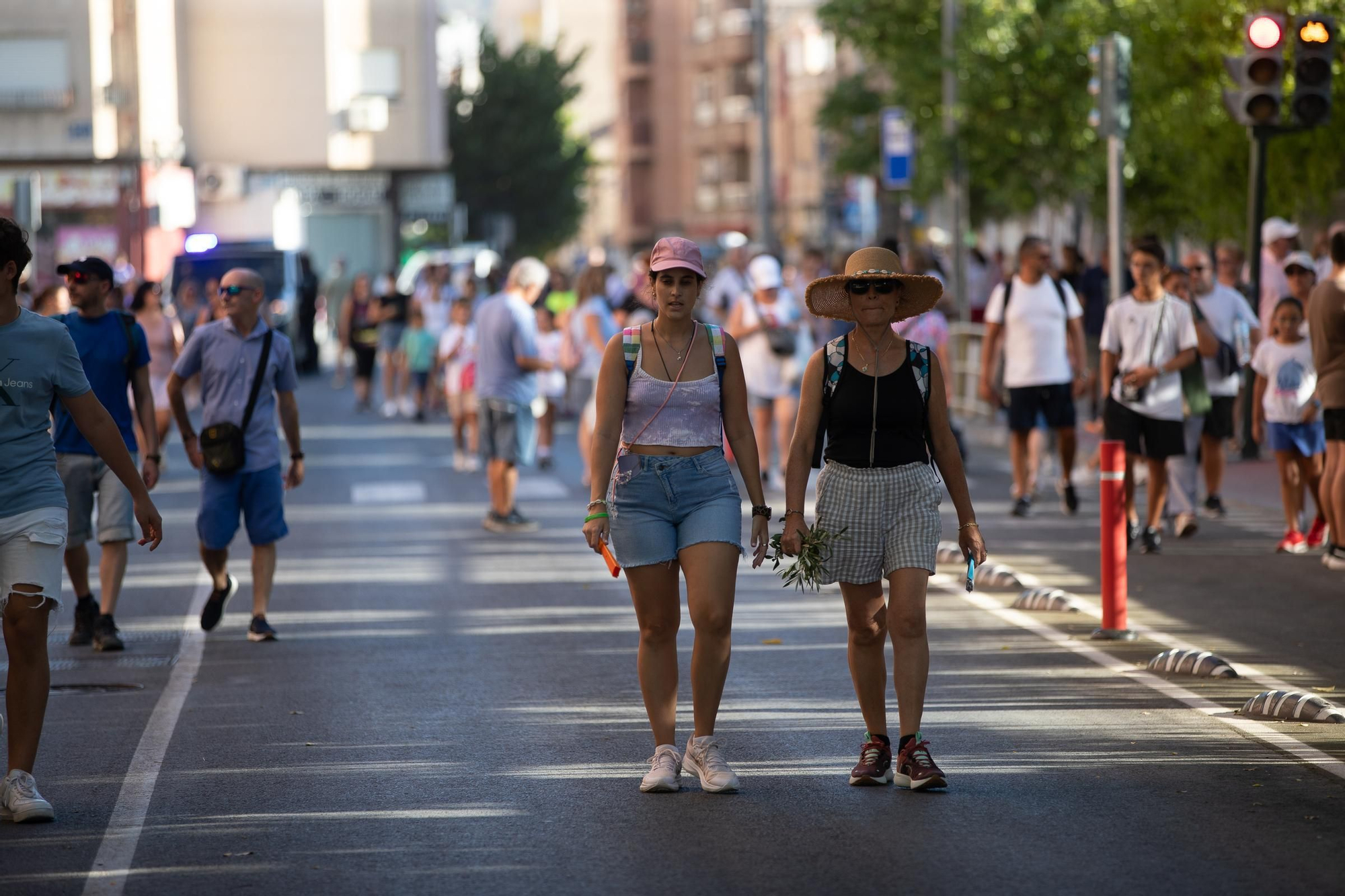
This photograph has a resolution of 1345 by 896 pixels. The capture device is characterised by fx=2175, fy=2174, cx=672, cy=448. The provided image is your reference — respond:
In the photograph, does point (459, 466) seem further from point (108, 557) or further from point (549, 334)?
point (108, 557)

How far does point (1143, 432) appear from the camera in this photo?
540 inches

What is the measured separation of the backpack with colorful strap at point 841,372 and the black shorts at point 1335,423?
5808mm

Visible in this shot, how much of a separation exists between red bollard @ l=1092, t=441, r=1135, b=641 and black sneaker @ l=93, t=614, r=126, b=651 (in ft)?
15.5

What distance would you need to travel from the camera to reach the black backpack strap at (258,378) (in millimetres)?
10727

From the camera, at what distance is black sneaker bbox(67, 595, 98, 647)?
35.6 ft

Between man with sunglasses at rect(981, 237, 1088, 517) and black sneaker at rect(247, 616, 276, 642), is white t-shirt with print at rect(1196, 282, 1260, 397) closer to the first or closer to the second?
man with sunglasses at rect(981, 237, 1088, 517)

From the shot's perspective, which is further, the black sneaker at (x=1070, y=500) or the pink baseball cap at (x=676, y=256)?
the black sneaker at (x=1070, y=500)

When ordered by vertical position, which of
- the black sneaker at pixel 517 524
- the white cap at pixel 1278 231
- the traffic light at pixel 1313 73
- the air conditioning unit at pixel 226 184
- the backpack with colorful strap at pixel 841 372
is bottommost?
the black sneaker at pixel 517 524

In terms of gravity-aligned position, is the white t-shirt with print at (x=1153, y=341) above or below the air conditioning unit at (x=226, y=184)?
below

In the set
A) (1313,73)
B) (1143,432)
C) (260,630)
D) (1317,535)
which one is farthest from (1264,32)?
(260,630)

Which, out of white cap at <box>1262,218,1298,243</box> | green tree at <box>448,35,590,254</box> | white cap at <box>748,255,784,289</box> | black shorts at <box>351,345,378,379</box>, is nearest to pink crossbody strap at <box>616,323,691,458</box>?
white cap at <box>748,255,784,289</box>

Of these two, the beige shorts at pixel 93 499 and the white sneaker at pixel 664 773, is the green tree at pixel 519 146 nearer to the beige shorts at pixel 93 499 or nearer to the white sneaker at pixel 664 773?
the beige shorts at pixel 93 499

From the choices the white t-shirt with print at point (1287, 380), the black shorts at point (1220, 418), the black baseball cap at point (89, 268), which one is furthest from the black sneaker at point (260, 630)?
the black shorts at point (1220, 418)

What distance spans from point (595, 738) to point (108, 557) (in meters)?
3.65
